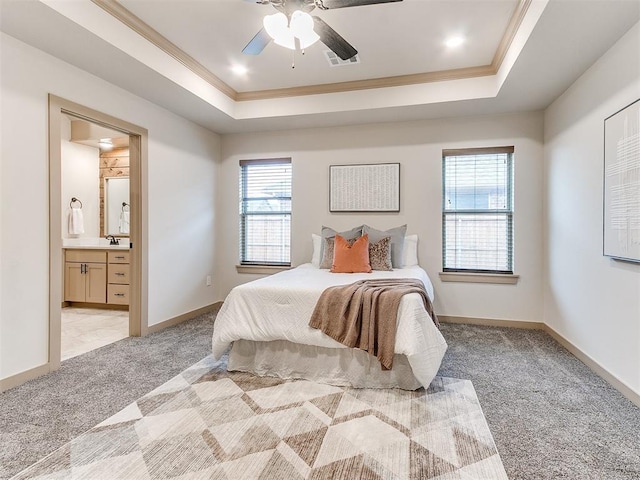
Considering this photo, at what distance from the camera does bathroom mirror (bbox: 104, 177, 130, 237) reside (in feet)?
17.5

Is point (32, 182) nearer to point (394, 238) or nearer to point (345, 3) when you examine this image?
point (345, 3)

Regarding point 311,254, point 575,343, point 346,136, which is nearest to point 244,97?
point 346,136

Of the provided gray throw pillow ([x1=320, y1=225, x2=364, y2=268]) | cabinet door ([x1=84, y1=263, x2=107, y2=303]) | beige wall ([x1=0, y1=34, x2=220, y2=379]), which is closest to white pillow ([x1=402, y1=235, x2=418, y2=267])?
gray throw pillow ([x1=320, y1=225, x2=364, y2=268])

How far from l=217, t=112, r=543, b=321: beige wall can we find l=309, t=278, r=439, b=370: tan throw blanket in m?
1.90

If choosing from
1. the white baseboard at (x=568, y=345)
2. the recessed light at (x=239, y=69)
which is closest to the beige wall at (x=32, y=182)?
the recessed light at (x=239, y=69)

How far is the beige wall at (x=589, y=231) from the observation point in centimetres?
233

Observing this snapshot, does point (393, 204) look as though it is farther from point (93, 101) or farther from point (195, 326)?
point (93, 101)

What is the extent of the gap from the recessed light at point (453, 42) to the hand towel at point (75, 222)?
5259 millimetres

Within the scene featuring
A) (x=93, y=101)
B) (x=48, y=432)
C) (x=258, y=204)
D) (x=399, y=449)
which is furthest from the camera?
(x=258, y=204)

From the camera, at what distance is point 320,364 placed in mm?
2531

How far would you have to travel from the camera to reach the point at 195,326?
13.0 feet

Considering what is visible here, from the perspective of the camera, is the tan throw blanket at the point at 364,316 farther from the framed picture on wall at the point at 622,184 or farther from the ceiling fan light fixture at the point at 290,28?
the ceiling fan light fixture at the point at 290,28

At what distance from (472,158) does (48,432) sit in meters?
4.47

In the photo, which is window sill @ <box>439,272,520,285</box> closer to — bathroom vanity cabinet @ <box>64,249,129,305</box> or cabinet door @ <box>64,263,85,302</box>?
bathroom vanity cabinet @ <box>64,249,129,305</box>
